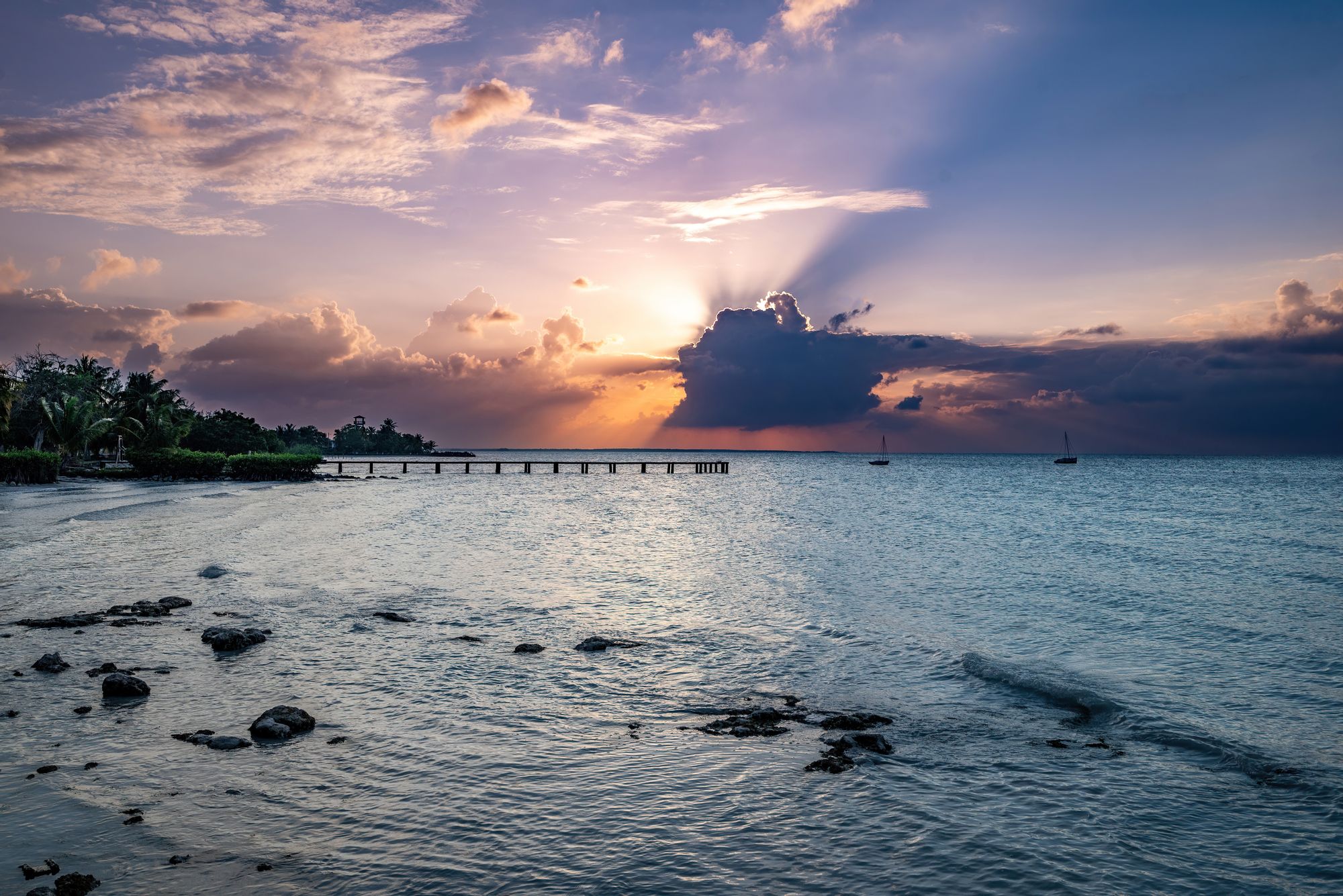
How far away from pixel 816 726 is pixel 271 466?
4034 inches

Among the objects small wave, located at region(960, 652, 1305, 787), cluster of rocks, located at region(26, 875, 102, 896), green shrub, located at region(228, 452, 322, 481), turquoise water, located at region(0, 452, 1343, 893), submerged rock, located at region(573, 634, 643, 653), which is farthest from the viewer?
green shrub, located at region(228, 452, 322, 481)

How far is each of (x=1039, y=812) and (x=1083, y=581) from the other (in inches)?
939

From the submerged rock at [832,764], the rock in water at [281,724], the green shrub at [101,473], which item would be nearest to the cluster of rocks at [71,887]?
the rock in water at [281,724]

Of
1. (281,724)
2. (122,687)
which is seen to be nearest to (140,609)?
(122,687)

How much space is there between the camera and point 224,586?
1006 inches

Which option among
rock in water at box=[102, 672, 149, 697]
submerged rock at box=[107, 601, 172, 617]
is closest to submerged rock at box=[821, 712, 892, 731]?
rock in water at box=[102, 672, 149, 697]

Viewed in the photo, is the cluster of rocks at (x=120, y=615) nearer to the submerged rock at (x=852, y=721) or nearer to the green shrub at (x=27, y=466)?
the submerged rock at (x=852, y=721)

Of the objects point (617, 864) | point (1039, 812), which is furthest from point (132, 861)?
point (1039, 812)

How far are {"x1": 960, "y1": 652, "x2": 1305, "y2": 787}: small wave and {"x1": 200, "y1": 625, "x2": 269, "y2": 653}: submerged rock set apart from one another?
1627cm

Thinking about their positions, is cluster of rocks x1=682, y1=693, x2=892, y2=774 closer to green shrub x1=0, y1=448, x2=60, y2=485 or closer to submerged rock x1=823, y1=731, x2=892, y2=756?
submerged rock x1=823, y1=731, x2=892, y2=756

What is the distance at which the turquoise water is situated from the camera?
8375mm

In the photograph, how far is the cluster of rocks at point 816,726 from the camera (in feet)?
37.3

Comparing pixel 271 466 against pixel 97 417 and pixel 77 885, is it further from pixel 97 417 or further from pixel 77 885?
pixel 77 885

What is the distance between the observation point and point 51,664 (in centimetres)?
1488
